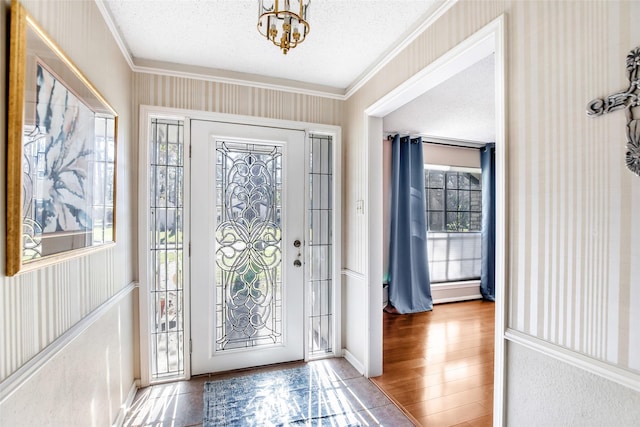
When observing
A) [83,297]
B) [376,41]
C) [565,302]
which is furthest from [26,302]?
[376,41]

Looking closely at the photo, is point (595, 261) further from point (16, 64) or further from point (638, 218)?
point (16, 64)

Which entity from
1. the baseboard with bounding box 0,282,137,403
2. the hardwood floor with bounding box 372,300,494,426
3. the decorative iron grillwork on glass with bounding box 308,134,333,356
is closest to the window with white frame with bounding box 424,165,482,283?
the hardwood floor with bounding box 372,300,494,426

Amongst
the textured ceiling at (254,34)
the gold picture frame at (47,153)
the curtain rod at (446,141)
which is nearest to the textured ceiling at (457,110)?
the curtain rod at (446,141)

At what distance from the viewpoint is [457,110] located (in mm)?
3414

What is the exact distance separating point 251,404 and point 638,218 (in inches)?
92.8

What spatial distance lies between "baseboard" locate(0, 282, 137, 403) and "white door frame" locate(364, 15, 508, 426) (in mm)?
1833

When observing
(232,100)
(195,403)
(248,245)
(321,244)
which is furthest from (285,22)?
(195,403)

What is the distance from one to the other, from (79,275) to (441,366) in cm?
283

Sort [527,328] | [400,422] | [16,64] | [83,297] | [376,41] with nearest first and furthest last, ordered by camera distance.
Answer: [16,64] → [527,328] → [83,297] → [400,422] → [376,41]

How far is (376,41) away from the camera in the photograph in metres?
2.20

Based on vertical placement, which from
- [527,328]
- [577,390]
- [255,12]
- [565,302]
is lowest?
[577,390]

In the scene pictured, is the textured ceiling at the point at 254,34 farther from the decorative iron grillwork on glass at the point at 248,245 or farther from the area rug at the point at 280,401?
the area rug at the point at 280,401

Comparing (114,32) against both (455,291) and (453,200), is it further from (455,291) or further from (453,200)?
(455,291)

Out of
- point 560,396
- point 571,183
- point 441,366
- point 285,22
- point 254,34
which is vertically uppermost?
point 254,34
